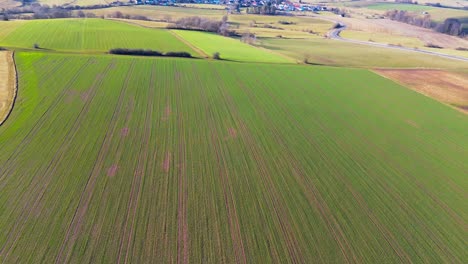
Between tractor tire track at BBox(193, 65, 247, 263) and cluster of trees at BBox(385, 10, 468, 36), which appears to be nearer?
tractor tire track at BBox(193, 65, 247, 263)

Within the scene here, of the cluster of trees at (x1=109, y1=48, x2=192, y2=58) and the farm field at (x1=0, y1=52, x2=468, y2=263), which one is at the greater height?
the cluster of trees at (x1=109, y1=48, x2=192, y2=58)

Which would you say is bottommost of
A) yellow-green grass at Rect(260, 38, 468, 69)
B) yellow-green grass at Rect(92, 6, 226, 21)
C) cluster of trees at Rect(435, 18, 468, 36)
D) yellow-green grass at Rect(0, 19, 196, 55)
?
yellow-green grass at Rect(260, 38, 468, 69)

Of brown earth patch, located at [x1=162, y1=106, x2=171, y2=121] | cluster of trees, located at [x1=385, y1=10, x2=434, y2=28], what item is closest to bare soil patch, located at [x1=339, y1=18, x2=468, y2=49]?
cluster of trees, located at [x1=385, y1=10, x2=434, y2=28]

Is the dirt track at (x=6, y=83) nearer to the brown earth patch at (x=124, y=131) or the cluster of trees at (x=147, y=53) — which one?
the brown earth patch at (x=124, y=131)

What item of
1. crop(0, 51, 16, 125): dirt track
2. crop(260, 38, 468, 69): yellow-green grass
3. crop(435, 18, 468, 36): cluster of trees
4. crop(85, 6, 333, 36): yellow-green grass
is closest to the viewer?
crop(0, 51, 16, 125): dirt track

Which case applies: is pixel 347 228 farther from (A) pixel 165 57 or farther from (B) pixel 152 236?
(A) pixel 165 57

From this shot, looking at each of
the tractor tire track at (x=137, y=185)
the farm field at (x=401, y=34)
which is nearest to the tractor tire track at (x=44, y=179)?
the tractor tire track at (x=137, y=185)

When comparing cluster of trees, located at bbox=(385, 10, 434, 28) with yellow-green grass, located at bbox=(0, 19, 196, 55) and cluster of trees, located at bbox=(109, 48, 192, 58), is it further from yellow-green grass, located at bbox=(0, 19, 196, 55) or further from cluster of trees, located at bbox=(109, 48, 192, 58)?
cluster of trees, located at bbox=(109, 48, 192, 58)
